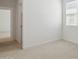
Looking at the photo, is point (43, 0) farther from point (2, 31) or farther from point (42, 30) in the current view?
point (2, 31)

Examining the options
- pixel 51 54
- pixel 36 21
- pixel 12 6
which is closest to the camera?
pixel 51 54

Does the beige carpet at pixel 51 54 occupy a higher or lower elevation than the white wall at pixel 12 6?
lower

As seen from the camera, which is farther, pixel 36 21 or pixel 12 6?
pixel 12 6

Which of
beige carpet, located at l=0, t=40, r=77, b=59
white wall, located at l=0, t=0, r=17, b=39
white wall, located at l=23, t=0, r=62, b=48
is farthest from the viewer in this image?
white wall, located at l=0, t=0, r=17, b=39

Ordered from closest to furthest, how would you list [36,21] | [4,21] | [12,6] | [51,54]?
[51,54], [36,21], [12,6], [4,21]

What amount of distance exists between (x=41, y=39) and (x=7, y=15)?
5.24 m

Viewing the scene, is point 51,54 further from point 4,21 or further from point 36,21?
point 4,21

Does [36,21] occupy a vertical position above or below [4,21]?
below

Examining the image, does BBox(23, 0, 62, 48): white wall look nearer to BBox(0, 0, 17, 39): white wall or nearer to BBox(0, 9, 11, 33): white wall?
BBox(0, 0, 17, 39): white wall

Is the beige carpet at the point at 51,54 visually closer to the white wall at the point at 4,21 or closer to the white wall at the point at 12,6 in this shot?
the white wall at the point at 12,6

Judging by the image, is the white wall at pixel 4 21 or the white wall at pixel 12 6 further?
the white wall at pixel 4 21

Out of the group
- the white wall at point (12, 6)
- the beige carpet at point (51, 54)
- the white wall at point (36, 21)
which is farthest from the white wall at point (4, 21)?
the beige carpet at point (51, 54)

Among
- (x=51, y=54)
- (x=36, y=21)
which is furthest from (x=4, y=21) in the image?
(x=51, y=54)

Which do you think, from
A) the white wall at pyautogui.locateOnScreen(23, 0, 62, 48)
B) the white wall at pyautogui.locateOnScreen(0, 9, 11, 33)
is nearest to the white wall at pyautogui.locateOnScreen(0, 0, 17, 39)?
→ the white wall at pyautogui.locateOnScreen(23, 0, 62, 48)
